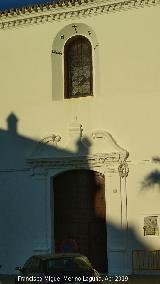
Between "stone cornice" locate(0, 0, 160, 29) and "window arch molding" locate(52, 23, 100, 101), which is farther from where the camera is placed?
"window arch molding" locate(52, 23, 100, 101)

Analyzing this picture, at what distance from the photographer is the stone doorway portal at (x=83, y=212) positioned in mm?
19203

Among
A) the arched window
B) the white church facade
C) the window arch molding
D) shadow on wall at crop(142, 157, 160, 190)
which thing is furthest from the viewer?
the arched window

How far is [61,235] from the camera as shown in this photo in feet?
64.4

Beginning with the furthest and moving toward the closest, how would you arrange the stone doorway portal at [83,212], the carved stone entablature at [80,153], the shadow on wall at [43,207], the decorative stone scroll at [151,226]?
the shadow on wall at [43,207], the stone doorway portal at [83,212], the carved stone entablature at [80,153], the decorative stone scroll at [151,226]

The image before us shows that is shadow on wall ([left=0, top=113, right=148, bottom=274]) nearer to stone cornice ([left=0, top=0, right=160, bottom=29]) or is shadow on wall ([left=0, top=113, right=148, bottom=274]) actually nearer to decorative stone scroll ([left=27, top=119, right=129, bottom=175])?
decorative stone scroll ([left=27, top=119, right=129, bottom=175])

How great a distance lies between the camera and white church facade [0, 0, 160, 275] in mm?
18625

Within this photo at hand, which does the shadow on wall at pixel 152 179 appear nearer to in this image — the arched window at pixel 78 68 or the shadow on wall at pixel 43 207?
the shadow on wall at pixel 43 207

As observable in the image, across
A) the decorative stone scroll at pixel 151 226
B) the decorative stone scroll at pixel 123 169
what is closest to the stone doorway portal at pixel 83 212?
the decorative stone scroll at pixel 123 169

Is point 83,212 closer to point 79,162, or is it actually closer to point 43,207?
point 43,207

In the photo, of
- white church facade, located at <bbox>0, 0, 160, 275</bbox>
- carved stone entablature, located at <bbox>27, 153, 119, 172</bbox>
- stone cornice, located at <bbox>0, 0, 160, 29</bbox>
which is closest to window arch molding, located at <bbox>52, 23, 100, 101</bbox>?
white church facade, located at <bbox>0, 0, 160, 275</bbox>

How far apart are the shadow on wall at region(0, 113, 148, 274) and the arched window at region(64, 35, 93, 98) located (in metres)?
1.78

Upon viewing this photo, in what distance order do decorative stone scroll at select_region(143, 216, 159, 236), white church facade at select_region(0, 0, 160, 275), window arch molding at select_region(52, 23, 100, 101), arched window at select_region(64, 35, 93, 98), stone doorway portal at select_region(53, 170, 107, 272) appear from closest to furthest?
decorative stone scroll at select_region(143, 216, 159, 236) → white church facade at select_region(0, 0, 160, 275) → stone doorway portal at select_region(53, 170, 107, 272) → window arch molding at select_region(52, 23, 100, 101) → arched window at select_region(64, 35, 93, 98)

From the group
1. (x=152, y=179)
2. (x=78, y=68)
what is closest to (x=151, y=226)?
(x=152, y=179)

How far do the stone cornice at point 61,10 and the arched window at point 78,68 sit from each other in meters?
0.87
